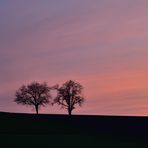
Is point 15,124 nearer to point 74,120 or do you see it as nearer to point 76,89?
point 74,120

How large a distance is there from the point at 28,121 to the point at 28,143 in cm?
958

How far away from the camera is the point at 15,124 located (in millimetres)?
56500

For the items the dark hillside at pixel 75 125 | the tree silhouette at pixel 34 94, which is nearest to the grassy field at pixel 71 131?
the dark hillside at pixel 75 125

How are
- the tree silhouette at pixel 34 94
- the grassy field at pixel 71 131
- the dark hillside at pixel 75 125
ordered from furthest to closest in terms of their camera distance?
the tree silhouette at pixel 34 94
the dark hillside at pixel 75 125
the grassy field at pixel 71 131

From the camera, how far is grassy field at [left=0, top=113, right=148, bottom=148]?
167ft

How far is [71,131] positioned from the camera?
5919 cm

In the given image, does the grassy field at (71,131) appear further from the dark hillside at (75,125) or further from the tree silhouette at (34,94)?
the tree silhouette at (34,94)

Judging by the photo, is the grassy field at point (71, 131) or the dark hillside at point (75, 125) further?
the dark hillside at point (75, 125)

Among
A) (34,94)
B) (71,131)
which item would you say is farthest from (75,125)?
(34,94)

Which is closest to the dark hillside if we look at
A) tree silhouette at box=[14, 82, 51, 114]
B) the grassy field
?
the grassy field

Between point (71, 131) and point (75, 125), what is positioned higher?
point (75, 125)

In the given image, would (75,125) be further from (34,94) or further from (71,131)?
(34,94)

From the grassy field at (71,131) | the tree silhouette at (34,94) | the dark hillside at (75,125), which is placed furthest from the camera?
the tree silhouette at (34,94)

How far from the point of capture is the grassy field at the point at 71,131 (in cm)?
5088
